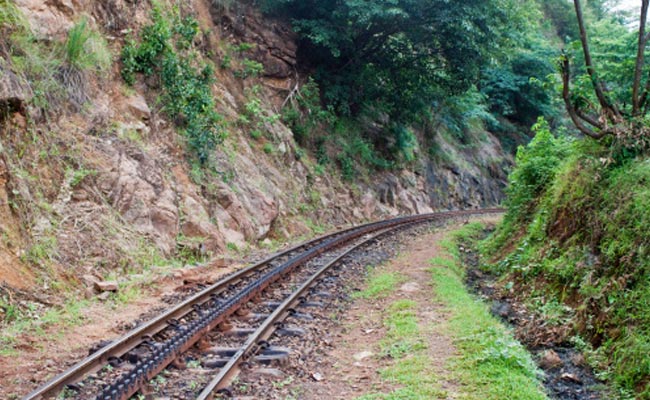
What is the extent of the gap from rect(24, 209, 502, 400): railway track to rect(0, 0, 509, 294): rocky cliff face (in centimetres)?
205

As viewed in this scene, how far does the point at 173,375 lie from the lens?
4.77 m

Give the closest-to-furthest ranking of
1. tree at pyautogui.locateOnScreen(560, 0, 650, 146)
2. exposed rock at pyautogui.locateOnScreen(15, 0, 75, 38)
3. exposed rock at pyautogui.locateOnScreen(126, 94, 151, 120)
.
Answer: tree at pyautogui.locateOnScreen(560, 0, 650, 146)
exposed rock at pyautogui.locateOnScreen(15, 0, 75, 38)
exposed rock at pyautogui.locateOnScreen(126, 94, 151, 120)

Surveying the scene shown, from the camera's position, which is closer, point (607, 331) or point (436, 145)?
point (607, 331)

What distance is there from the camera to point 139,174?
1034cm

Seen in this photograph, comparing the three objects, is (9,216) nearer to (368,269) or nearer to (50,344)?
(50,344)

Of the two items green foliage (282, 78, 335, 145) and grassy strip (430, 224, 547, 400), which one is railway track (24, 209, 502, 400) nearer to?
grassy strip (430, 224, 547, 400)

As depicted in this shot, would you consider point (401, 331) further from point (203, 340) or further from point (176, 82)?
point (176, 82)

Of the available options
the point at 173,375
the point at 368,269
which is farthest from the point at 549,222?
the point at 173,375

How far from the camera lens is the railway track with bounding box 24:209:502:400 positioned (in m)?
4.32

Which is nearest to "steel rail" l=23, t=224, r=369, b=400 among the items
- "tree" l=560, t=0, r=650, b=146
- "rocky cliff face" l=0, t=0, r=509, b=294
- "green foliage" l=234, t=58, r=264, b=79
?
"rocky cliff face" l=0, t=0, r=509, b=294

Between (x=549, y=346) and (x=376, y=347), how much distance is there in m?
2.36

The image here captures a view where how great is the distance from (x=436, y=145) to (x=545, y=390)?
26817mm

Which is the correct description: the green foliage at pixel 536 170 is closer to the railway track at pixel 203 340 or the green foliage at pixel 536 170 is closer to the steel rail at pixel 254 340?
the railway track at pixel 203 340

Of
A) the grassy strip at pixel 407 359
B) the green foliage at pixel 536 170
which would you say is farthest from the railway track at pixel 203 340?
the green foliage at pixel 536 170
